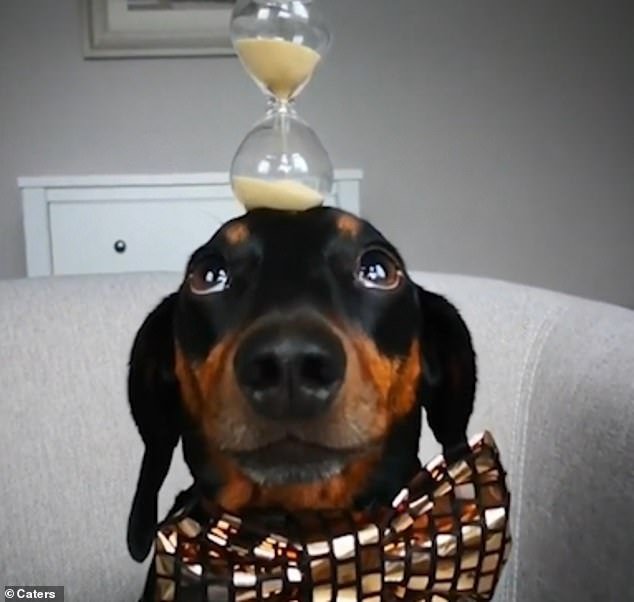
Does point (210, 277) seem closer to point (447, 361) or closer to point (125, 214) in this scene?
point (447, 361)

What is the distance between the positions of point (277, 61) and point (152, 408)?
10.4 inches

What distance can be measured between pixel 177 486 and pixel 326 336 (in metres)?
0.59

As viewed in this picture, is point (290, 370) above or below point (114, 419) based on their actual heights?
above

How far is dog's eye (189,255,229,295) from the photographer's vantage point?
0.55 metres

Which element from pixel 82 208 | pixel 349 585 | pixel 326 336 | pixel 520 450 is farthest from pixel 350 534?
pixel 82 208

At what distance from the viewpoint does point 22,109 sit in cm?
211

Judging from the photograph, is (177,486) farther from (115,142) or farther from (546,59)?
(546,59)

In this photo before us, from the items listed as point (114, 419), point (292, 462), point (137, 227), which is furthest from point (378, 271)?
point (137, 227)

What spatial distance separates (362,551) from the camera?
515 millimetres

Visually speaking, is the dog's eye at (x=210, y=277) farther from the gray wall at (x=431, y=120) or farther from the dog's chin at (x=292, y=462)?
the gray wall at (x=431, y=120)

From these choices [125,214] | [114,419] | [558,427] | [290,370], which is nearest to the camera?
[290,370]

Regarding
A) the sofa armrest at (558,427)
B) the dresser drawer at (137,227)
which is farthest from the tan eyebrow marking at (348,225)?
the dresser drawer at (137,227)

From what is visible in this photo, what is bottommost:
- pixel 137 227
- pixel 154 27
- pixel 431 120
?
pixel 137 227

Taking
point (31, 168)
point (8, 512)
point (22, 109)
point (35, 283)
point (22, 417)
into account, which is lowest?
point (8, 512)
